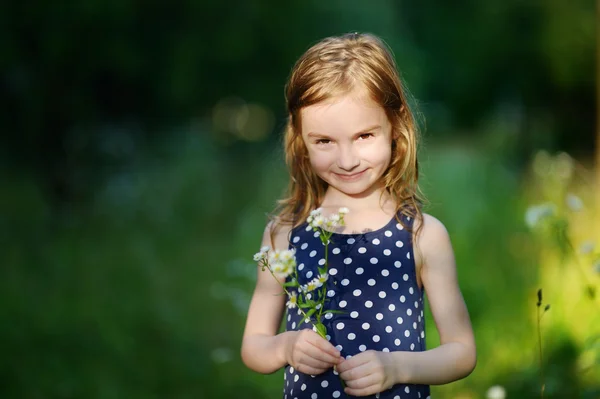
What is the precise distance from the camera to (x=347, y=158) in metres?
2.14

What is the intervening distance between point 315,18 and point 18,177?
3747 millimetres

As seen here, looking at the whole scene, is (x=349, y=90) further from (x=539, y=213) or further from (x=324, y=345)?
(x=539, y=213)

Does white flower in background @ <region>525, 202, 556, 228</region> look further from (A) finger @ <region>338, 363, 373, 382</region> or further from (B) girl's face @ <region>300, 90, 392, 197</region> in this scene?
(A) finger @ <region>338, 363, 373, 382</region>

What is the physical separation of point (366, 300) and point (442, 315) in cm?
20

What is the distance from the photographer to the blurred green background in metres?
4.28

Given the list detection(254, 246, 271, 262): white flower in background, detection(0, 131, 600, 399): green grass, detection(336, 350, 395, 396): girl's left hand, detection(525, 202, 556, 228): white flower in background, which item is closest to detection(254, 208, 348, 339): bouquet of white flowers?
detection(254, 246, 271, 262): white flower in background

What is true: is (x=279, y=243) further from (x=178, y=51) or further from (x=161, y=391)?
(x=178, y=51)

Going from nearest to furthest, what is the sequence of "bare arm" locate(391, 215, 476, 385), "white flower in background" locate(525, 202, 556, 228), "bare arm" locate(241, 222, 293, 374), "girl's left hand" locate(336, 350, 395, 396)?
"girl's left hand" locate(336, 350, 395, 396)
"bare arm" locate(391, 215, 476, 385)
"bare arm" locate(241, 222, 293, 374)
"white flower in background" locate(525, 202, 556, 228)

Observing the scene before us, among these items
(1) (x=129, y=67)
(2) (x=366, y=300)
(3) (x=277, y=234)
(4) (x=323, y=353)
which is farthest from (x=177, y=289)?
(4) (x=323, y=353)

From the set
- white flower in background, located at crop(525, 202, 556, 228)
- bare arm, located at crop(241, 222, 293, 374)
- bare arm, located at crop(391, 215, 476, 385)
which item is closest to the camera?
bare arm, located at crop(391, 215, 476, 385)

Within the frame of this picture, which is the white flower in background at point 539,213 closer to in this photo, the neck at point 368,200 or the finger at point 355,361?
the neck at point 368,200

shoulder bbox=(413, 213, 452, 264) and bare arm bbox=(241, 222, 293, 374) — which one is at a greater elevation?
shoulder bbox=(413, 213, 452, 264)

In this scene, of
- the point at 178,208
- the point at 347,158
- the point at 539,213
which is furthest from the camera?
the point at 178,208

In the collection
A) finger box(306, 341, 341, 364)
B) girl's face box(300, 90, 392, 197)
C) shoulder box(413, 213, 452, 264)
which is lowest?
finger box(306, 341, 341, 364)
